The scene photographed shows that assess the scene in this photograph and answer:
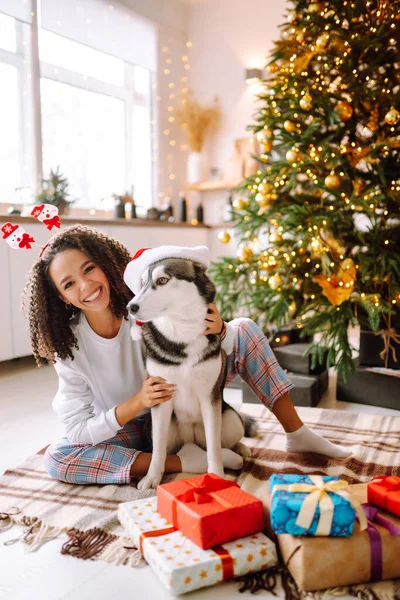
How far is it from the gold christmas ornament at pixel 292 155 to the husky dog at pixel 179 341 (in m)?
1.24

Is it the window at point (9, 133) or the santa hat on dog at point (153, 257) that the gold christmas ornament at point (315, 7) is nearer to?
the santa hat on dog at point (153, 257)

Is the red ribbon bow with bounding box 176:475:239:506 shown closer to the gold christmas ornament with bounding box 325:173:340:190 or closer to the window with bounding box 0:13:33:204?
the gold christmas ornament with bounding box 325:173:340:190

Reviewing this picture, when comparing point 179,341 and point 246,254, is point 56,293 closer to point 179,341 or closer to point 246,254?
point 179,341

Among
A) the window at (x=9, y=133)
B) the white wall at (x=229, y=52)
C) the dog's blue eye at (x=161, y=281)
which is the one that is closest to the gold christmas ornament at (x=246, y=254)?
the dog's blue eye at (x=161, y=281)

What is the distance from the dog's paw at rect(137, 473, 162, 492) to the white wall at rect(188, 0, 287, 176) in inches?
163

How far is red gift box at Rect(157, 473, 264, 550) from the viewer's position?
43.7 inches

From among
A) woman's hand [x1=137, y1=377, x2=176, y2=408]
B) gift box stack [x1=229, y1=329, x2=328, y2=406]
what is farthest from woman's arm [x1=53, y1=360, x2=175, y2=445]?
gift box stack [x1=229, y1=329, x2=328, y2=406]

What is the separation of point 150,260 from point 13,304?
202 centimetres

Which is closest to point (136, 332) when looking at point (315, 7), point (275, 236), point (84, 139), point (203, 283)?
point (203, 283)

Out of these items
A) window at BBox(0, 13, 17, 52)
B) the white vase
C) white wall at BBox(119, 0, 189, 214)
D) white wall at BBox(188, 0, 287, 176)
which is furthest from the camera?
the white vase

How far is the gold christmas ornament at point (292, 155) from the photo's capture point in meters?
2.48

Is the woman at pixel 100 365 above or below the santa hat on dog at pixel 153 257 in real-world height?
below

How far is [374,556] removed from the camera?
108 centimetres

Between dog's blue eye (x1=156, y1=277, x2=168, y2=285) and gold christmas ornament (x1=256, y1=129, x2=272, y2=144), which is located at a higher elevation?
gold christmas ornament (x1=256, y1=129, x2=272, y2=144)
